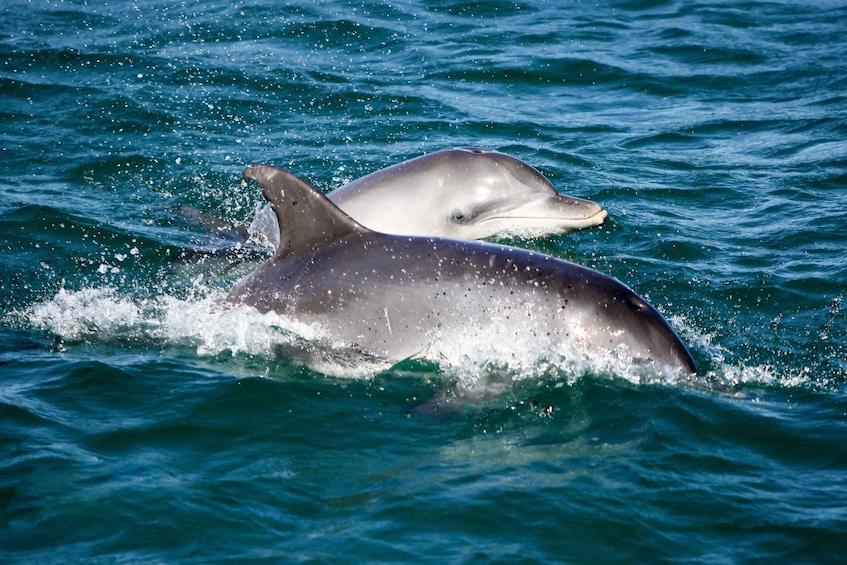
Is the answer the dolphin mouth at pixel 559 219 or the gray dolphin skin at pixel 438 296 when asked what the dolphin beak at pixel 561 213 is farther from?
the gray dolphin skin at pixel 438 296

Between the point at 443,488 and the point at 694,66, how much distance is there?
14816 mm

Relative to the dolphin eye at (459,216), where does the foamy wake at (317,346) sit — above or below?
below

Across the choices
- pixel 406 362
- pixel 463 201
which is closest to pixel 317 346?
pixel 406 362

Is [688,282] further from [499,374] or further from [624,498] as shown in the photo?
[624,498]

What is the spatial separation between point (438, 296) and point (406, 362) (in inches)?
22.3

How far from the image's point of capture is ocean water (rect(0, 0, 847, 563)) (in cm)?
648

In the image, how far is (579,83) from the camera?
62.2 ft

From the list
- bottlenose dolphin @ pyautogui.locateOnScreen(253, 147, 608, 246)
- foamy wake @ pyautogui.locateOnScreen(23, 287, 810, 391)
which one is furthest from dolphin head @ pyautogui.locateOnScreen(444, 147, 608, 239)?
foamy wake @ pyautogui.locateOnScreen(23, 287, 810, 391)

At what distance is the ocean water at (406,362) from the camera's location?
6484 millimetres

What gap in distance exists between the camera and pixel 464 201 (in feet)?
35.0

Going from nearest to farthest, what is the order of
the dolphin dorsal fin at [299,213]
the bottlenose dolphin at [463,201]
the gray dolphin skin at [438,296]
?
the gray dolphin skin at [438,296] < the dolphin dorsal fin at [299,213] < the bottlenose dolphin at [463,201]

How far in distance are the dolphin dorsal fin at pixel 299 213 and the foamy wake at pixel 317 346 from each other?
24.3 inches

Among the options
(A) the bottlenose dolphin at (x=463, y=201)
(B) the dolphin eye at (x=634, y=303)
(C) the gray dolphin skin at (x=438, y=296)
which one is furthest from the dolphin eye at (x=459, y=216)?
(B) the dolphin eye at (x=634, y=303)

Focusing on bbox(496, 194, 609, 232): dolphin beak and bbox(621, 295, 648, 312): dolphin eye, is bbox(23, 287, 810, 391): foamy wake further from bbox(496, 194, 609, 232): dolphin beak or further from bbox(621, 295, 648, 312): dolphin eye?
bbox(496, 194, 609, 232): dolphin beak
